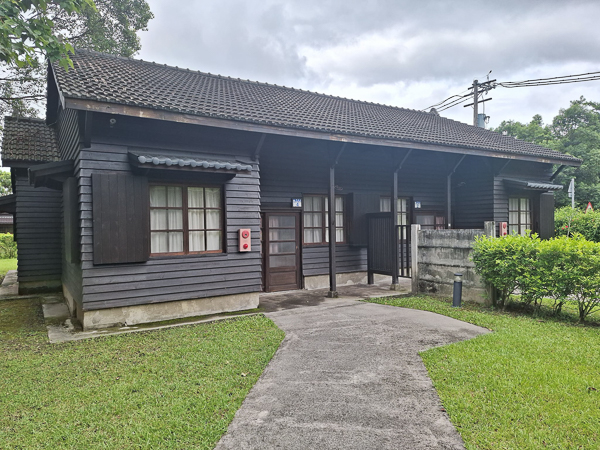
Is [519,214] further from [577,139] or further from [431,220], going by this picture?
[577,139]

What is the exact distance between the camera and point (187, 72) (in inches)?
380

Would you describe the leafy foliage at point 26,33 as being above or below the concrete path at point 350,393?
above

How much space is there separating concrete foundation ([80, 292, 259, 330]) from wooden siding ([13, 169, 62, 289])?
5172 millimetres

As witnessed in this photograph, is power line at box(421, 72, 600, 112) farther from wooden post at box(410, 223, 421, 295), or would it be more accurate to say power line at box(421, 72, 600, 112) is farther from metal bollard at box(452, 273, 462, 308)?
metal bollard at box(452, 273, 462, 308)

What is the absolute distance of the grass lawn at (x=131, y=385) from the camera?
274 centimetres

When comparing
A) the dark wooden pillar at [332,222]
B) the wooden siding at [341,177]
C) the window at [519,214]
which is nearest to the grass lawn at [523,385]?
the dark wooden pillar at [332,222]

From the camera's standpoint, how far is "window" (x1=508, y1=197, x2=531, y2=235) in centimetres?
1157

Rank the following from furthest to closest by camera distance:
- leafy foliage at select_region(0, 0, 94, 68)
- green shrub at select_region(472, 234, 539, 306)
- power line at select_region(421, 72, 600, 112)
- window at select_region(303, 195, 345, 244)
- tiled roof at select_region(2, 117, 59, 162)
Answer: power line at select_region(421, 72, 600, 112) < window at select_region(303, 195, 345, 244) < tiled roof at select_region(2, 117, 59, 162) < green shrub at select_region(472, 234, 539, 306) < leafy foliage at select_region(0, 0, 94, 68)

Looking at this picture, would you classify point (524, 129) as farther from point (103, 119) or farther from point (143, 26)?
point (103, 119)

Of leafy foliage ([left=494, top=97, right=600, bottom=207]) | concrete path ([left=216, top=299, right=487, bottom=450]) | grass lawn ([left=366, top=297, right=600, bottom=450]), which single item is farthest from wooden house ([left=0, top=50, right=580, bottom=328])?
leafy foliage ([left=494, top=97, right=600, bottom=207])

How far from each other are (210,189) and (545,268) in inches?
230

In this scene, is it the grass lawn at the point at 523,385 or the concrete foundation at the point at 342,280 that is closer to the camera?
the grass lawn at the point at 523,385

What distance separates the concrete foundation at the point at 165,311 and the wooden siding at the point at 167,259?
0.36ft

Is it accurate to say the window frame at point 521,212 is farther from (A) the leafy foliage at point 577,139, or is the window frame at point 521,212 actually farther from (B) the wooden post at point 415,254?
(A) the leafy foliage at point 577,139
